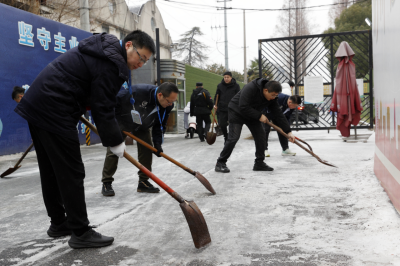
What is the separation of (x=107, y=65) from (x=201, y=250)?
4.97 ft

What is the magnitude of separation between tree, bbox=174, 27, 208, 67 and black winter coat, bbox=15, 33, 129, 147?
1740 inches

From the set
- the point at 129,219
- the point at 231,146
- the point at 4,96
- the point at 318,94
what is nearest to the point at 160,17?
the point at 318,94

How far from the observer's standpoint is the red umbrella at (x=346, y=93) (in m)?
9.66

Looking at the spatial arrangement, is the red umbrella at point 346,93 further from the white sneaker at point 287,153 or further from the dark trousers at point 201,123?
the dark trousers at point 201,123

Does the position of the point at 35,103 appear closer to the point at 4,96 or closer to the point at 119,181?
the point at 119,181

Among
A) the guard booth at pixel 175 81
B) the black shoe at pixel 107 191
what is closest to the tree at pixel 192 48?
the guard booth at pixel 175 81

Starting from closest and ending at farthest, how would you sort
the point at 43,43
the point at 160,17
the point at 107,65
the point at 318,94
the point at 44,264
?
the point at 44,264, the point at 107,65, the point at 43,43, the point at 318,94, the point at 160,17

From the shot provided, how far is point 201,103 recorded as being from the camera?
464 inches

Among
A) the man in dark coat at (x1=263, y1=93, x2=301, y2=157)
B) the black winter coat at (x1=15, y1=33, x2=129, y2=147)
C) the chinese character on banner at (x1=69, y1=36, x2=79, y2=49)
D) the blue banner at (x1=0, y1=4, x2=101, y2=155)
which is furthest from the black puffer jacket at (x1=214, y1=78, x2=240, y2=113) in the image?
the black winter coat at (x1=15, y1=33, x2=129, y2=147)

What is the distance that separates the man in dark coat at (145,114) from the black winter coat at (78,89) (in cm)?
150

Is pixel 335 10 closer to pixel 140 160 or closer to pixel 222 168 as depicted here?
pixel 222 168

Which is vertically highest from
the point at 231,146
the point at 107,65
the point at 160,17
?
the point at 160,17

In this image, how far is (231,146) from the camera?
20.7ft

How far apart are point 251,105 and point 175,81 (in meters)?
10.7
